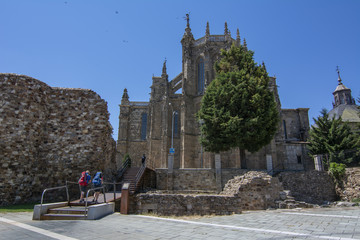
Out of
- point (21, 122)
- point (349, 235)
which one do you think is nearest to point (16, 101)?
point (21, 122)

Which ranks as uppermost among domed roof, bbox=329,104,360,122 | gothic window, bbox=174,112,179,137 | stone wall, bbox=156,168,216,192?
domed roof, bbox=329,104,360,122

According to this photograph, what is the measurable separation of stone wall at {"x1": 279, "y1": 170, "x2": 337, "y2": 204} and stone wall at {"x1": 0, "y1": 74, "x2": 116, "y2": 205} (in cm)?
1451

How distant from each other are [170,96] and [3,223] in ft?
88.4

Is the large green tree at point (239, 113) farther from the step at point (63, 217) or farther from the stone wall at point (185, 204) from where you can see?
the step at point (63, 217)

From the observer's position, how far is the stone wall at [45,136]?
10938mm

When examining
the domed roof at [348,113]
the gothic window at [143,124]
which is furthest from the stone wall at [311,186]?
the domed roof at [348,113]

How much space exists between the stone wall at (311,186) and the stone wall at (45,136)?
14.5m

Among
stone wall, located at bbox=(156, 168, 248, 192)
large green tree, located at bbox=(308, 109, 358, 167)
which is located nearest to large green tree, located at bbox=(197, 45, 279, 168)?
stone wall, located at bbox=(156, 168, 248, 192)

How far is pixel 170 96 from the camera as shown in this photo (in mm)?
32188

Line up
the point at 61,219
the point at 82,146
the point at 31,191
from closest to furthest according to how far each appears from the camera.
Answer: the point at 61,219 → the point at 31,191 → the point at 82,146

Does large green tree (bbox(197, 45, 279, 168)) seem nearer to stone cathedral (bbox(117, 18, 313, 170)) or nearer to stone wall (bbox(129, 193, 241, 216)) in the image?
stone cathedral (bbox(117, 18, 313, 170))

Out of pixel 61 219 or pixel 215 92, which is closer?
pixel 61 219

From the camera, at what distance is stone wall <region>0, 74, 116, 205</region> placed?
10938 millimetres

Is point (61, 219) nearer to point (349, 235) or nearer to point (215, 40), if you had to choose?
point (349, 235)
